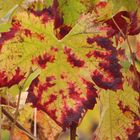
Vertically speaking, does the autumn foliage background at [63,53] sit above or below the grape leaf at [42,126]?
above

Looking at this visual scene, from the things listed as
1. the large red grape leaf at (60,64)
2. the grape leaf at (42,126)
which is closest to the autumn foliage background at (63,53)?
the large red grape leaf at (60,64)

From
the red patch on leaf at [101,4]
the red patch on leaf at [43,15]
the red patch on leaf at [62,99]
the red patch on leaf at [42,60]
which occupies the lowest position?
the red patch on leaf at [62,99]

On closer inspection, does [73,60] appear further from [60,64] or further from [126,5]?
[126,5]

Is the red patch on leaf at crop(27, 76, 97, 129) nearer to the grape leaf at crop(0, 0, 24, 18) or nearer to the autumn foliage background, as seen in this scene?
the autumn foliage background

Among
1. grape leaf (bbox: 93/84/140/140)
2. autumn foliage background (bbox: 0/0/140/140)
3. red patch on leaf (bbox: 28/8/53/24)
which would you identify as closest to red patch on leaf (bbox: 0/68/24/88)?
autumn foliage background (bbox: 0/0/140/140)

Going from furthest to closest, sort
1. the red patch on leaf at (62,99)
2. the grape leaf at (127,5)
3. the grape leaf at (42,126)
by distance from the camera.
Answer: the grape leaf at (42,126)
the grape leaf at (127,5)
the red patch on leaf at (62,99)

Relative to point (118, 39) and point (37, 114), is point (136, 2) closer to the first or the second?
point (118, 39)

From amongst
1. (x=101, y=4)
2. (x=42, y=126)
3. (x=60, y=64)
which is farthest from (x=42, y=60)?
(x=42, y=126)

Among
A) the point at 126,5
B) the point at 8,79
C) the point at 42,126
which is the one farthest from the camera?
the point at 42,126

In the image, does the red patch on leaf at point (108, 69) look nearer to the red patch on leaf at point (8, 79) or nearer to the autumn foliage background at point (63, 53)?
the autumn foliage background at point (63, 53)
